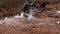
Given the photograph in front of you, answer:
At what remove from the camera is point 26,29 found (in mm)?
2381

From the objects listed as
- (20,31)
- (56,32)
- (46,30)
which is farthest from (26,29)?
(56,32)

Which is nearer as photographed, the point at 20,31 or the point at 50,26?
the point at 20,31

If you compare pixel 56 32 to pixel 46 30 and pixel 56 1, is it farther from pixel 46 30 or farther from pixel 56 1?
pixel 56 1

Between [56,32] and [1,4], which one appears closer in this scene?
[56,32]

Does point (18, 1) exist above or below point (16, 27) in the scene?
above

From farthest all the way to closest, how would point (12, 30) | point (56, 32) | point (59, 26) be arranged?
point (59, 26) → point (12, 30) → point (56, 32)

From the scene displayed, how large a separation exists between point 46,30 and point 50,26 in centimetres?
24

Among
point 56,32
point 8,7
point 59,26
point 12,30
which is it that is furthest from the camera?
point 8,7

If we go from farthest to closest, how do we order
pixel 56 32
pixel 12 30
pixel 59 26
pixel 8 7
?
pixel 8 7 → pixel 59 26 → pixel 12 30 → pixel 56 32

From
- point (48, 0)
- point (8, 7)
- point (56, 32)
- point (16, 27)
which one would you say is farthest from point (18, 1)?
point (56, 32)

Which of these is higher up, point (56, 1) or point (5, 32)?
point (56, 1)

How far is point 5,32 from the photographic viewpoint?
2.32 metres

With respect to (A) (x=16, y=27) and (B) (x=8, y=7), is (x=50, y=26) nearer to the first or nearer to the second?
(A) (x=16, y=27)

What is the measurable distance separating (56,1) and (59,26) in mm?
2800
